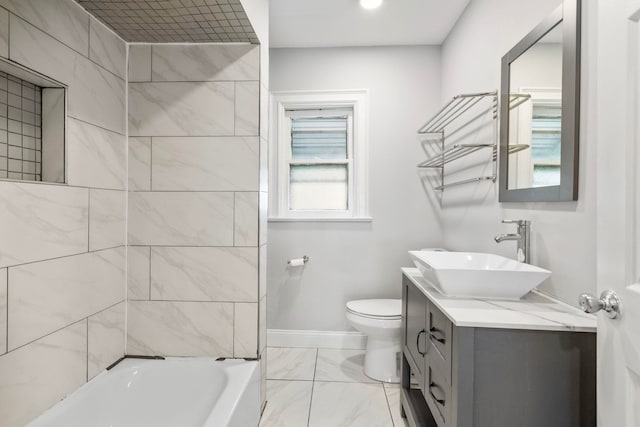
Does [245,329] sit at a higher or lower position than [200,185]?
lower

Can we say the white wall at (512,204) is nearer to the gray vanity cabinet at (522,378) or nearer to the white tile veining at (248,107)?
the gray vanity cabinet at (522,378)

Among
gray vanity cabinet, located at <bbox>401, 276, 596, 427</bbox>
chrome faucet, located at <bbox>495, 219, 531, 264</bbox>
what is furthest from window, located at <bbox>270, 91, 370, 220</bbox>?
gray vanity cabinet, located at <bbox>401, 276, 596, 427</bbox>

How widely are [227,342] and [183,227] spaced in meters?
0.63

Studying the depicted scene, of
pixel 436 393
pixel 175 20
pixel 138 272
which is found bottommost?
pixel 436 393

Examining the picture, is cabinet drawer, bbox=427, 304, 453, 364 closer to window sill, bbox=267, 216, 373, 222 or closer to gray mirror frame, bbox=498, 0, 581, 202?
gray mirror frame, bbox=498, 0, 581, 202

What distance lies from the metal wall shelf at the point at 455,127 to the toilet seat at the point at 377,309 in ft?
3.03

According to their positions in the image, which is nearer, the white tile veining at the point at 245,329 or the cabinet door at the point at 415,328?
the cabinet door at the point at 415,328

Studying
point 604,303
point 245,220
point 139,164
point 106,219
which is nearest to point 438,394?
point 604,303

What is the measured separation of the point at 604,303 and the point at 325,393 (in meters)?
1.63

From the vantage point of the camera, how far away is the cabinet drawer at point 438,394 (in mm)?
1116

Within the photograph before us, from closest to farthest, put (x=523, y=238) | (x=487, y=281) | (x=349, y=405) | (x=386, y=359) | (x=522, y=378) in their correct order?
1. (x=522, y=378)
2. (x=487, y=281)
3. (x=523, y=238)
4. (x=349, y=405)
5. (x=386, y=359)

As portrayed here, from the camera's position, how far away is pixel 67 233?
1.31 metres

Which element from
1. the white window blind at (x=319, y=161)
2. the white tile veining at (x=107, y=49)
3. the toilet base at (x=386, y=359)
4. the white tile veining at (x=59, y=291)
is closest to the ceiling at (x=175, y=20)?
the white tile veining at (x=107, y=49)

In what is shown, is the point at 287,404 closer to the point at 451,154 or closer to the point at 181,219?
the point at 181,219
